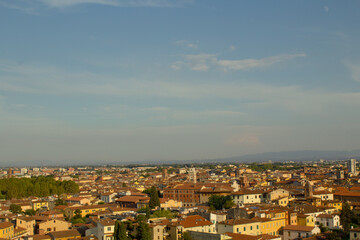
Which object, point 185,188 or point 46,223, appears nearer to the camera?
point 46,223

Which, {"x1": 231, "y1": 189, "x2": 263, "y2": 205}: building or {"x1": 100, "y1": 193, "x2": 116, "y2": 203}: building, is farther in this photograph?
{"x1": 100, "y1": 193, "x2": 116, "y2": 203}: building

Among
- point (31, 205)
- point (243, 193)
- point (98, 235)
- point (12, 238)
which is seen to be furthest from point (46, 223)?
point (243, 193)

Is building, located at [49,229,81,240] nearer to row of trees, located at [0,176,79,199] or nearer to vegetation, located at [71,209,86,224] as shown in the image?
vegetation, located at [71,209,86,224]

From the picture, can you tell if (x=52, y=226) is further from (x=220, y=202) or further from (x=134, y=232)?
(x=220, y=202)

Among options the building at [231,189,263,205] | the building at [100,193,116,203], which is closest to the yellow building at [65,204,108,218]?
the building at [100,193,116,203]

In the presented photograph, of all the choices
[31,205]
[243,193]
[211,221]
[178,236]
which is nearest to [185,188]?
[243,193]

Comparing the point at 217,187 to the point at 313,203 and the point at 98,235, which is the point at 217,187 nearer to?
the point at 313,203

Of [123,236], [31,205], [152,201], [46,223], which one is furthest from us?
[31,205]

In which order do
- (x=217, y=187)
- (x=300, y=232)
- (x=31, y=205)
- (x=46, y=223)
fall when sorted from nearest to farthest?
(x=300, y=232)
(x=46, y=223)
(x=31, y=205)
(x=217, y=187)
